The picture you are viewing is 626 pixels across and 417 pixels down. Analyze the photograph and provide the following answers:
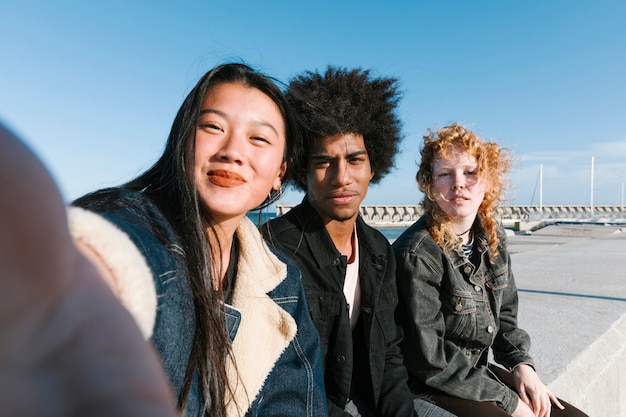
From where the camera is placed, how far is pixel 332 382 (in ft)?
7.87

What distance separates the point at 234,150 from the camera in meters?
1.89

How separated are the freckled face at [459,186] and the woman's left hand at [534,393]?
972 millimetres

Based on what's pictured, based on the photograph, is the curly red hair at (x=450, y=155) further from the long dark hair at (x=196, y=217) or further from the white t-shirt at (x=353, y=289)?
the long dark hair at (x=196, y=217)

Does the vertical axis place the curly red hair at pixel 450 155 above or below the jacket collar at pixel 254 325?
above

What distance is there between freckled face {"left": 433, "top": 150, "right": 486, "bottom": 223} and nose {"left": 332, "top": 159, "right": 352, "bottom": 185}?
57cm

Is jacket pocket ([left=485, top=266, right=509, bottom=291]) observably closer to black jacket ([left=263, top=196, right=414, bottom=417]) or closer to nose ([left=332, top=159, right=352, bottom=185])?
black jacket ([left=263, top=196, right=414, bottom=417])

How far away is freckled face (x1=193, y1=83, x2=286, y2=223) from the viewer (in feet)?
6.14

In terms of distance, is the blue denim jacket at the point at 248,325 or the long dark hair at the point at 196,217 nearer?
the blue denim jacket at the point at 248,325

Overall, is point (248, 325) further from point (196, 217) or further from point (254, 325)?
point (196, 217)

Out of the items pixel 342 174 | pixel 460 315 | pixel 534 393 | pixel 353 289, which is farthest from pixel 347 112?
pixel 534 393

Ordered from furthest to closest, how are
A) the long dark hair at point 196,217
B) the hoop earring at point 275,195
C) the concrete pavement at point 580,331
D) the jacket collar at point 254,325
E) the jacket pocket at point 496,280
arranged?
the concrete pavement at point 580,331
the jacket pocket at point 496,280
the hoop earring at point 275,195
the jacket collar at point 254,325
the long dark hair at point 196,217

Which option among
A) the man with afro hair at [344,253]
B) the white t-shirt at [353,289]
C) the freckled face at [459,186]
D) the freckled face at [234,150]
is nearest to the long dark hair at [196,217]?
the freckled face at [234,150]

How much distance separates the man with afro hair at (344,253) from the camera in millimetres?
2451

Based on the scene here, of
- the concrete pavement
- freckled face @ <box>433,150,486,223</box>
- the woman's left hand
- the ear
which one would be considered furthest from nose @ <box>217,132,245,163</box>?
the concrete pavement
